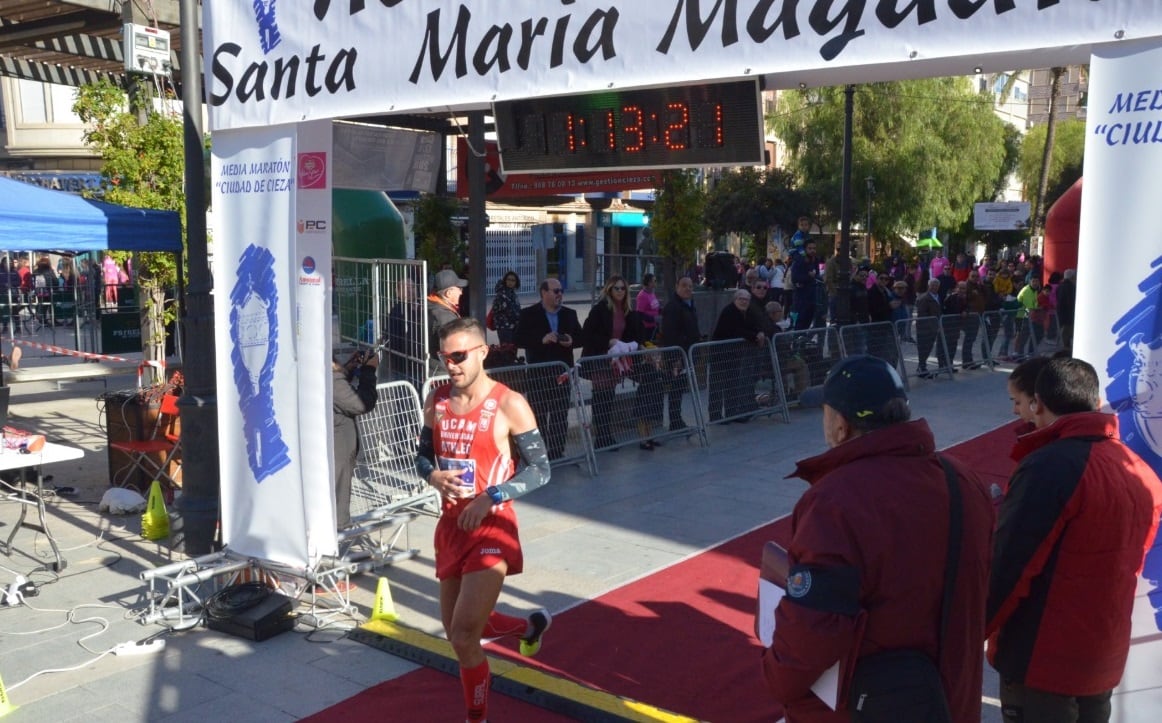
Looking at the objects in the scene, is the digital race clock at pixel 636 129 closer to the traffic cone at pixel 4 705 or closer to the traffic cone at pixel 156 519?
the traffic cone at pixel 156 519

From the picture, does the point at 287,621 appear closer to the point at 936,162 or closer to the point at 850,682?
the point at 850,682

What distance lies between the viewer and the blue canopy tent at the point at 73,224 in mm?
8094

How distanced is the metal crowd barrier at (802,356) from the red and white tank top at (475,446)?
7.76 meters

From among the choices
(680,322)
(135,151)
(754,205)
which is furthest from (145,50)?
(754,205)

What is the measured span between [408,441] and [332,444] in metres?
2.25

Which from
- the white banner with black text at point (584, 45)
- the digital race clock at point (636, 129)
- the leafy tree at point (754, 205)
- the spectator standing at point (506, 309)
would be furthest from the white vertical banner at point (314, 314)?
the leafy tree at point (754, 205)

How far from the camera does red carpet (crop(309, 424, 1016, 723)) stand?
507cm

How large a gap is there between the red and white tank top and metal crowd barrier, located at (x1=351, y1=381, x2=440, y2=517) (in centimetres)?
333

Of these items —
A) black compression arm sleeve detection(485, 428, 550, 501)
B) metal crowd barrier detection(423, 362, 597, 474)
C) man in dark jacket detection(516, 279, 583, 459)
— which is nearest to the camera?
black compression arm sleeve detection(485, 428, 550, 501)

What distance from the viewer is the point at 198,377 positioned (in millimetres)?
6883

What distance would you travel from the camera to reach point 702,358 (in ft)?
37.5

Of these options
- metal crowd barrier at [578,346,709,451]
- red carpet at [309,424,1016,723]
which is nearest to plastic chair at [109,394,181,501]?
metal crowd barrier at [578,346,709,451]

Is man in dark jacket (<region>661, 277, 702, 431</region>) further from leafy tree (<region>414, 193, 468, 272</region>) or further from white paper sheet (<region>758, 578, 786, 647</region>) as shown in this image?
white paper sheet (<region>758, 578, 786, 647</region>)

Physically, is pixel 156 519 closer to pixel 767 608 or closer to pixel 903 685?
pixel 767 608
